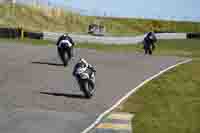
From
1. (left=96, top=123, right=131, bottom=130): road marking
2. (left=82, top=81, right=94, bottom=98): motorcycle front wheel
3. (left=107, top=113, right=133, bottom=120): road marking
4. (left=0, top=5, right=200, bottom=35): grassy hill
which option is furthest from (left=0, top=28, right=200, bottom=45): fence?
(left=96, top=123, right=131, bottom=130): road marking

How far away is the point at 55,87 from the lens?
22.2 m

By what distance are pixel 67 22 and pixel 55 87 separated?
65.0 m

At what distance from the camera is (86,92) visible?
1981cm

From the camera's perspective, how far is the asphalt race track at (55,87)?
16.1 m

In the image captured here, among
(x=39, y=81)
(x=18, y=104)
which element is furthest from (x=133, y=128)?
(x=39, y=81)

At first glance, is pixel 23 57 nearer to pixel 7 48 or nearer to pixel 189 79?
pixel 7 48

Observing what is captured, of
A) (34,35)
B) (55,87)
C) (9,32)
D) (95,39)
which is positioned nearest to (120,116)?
(55,87)

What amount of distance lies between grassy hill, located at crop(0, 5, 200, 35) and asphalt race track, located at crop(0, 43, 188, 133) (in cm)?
2997

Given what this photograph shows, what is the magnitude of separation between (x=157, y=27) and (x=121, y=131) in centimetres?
9083

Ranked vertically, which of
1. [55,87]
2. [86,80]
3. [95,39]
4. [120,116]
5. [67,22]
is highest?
[86,80]

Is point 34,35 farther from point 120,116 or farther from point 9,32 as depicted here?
point 120,116

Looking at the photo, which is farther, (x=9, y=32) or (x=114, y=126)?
(x=9, y=32)

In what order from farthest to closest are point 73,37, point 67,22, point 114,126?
point 67,22 → point 73,37 → point 114,126

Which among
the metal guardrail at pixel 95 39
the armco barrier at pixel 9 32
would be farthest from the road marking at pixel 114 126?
the metal guardrail at pixel 95 39
